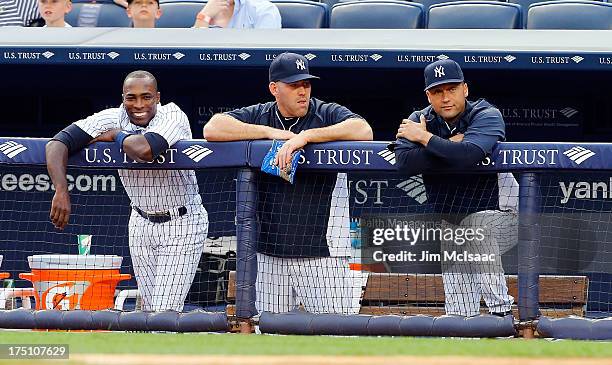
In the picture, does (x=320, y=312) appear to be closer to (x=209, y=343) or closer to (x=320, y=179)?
(x=320, y=179)

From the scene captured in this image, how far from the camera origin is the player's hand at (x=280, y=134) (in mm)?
5660

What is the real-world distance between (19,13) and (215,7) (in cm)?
139

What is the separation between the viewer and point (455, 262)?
552 centimetres

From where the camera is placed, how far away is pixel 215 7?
8000 mm

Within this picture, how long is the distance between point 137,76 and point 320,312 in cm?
151

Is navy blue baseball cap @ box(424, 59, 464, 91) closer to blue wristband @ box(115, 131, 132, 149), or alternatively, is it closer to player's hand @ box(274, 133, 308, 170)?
player's hand @ box(274, 133, 308, 170)

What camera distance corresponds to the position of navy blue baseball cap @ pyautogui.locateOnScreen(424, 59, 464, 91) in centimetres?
571

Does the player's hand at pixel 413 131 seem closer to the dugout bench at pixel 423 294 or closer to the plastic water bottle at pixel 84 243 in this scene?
the dugout bench at pixel 423 294

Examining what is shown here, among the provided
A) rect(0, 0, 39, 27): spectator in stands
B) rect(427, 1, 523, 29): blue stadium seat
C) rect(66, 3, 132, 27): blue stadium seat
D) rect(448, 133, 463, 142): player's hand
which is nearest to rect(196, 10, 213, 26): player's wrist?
rect(66, 3, 132, 27): blue stadium seat

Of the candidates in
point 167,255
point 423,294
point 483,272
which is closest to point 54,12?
point 167,255

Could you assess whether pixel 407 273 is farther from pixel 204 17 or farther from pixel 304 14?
pixel 304 14

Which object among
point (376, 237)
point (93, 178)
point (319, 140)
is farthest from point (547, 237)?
point (93, 178)

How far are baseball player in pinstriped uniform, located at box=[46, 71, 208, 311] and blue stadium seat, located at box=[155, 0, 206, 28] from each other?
2.42 metres

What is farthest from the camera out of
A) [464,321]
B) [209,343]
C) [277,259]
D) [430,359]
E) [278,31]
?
[278,31]
